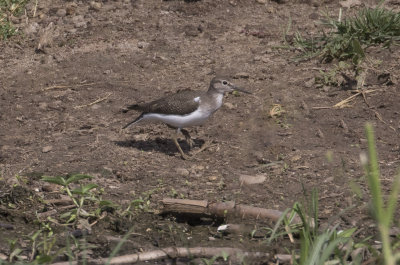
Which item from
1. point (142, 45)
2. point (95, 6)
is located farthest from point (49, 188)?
point (95, 6)

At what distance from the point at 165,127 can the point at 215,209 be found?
2.75 metres

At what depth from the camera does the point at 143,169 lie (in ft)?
23.9

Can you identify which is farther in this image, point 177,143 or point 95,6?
point 95,6

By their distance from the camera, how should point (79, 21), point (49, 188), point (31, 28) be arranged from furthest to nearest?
point (79, 21) → point (31, 28) → point (49, 188)

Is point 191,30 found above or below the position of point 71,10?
above

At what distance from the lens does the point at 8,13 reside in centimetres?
1105

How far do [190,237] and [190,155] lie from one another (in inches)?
79.7

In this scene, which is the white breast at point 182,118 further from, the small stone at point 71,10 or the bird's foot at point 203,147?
the small stone at point 71,10

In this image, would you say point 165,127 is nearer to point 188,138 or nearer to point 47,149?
point 188,138

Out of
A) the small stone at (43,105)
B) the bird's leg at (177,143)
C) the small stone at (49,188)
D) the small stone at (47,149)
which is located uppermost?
the bird's leg at (177,143)

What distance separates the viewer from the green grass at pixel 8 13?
10.6 meters

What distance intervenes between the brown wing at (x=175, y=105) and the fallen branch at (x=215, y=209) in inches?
74.1

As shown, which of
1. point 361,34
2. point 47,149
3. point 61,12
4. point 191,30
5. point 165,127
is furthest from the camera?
point 61,12

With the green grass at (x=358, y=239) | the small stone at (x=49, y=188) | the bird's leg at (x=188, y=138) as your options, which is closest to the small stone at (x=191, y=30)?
the bird's leg at (x=188, y=138)
